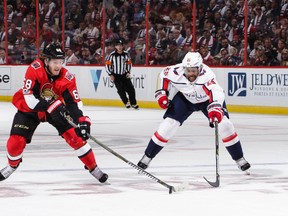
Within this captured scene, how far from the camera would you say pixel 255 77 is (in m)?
15.9

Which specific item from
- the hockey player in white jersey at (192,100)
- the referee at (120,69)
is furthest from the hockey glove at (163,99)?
the referee at (120,69)

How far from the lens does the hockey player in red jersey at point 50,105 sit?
6.54 metres

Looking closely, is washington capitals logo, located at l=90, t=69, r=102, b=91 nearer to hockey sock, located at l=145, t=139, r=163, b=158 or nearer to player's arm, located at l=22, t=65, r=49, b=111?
hockey sock, located at l=145, t=139, r=163, b=158

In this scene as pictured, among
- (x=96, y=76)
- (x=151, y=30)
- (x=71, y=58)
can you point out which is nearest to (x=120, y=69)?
(x=151, y=30)

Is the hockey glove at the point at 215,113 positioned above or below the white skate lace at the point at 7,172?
above

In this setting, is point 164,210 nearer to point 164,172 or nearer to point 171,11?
point 164,172

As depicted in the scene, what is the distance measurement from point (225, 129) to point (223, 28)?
892 centimetres

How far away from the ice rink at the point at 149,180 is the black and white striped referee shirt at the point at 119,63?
A: 5.88 m

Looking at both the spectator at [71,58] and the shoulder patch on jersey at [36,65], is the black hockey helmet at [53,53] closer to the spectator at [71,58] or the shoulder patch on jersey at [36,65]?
the shoulder patch on jersey at [36,65]

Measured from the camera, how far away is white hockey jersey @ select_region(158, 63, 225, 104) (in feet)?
24.2

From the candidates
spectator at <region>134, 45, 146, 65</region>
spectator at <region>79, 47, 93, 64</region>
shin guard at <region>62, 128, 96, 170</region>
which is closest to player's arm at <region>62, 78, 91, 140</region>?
shin guard at <region>62, 128, 96, 170</region>

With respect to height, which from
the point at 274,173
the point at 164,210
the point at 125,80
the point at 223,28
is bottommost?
the point at 125,80

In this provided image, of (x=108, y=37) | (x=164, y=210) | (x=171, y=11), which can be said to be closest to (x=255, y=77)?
(x=171, y=11)

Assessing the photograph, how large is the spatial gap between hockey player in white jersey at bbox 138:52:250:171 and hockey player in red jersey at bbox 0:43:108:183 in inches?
39.0
